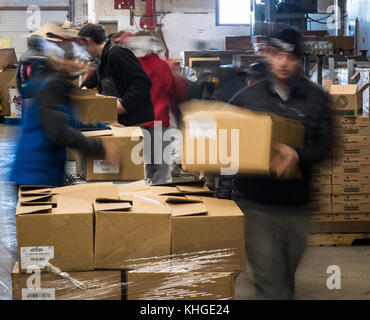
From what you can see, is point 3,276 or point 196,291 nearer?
point 196,291

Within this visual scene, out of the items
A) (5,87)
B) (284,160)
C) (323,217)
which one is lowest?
(323,217)

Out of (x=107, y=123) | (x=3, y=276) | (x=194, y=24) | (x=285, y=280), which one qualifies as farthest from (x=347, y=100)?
(x=194, y=24)

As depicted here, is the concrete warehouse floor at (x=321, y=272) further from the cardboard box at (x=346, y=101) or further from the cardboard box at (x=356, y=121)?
the cardboard box at (x=346, y=101)

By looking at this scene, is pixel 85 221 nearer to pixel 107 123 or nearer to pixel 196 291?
pixel 196 291

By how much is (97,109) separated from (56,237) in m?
1.51

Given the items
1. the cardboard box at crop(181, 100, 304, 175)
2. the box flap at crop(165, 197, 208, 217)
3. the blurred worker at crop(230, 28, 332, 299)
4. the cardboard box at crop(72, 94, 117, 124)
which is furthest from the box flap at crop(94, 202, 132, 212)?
the cardboard box at crop(72, 94, 117, 124)

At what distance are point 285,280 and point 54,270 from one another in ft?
3.22

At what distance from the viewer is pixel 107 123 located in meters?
3.69

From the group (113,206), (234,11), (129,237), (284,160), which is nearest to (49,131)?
(113,206)

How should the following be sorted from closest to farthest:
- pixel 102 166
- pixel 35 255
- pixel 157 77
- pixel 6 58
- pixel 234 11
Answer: pixel 35 255, pixel 102 166, pixel 157 77, pixel 6 58, pixel 234 11

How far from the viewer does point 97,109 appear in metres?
3.65

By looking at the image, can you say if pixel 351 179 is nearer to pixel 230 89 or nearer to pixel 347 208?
pixel 347 208

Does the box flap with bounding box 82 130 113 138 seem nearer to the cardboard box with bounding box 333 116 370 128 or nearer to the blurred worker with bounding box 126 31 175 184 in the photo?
the blurred worker with bounding box 126 31 175 184

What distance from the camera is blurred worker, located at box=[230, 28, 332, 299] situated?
8.41 feet
